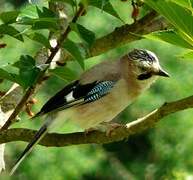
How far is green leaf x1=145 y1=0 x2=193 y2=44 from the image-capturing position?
1320 millimetres

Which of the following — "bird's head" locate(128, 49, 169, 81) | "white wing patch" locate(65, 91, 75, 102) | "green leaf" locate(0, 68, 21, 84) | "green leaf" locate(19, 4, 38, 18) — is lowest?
"bird's head" locate(128, 49, 169, 81)

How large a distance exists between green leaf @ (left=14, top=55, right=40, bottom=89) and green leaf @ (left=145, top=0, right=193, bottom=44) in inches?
20.4

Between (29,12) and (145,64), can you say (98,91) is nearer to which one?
(145,64)

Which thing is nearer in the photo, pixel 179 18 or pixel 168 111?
pixel 179 18

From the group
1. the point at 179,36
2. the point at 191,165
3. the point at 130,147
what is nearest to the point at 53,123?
the point at 179,36

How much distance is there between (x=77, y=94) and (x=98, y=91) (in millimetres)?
123

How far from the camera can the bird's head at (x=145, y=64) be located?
300 cm

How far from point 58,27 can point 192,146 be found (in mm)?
3178

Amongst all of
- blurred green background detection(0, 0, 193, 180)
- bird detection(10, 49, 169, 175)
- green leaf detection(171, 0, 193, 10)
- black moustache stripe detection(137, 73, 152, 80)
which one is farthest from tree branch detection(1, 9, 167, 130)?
blurred green background detection(0, 0, 193, 180)

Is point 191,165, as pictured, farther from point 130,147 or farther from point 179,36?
point 179,36

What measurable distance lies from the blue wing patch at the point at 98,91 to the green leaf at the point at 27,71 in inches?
41.8

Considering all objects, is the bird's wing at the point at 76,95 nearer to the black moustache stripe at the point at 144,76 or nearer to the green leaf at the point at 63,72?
the black moustache stripe at the point at 144,76

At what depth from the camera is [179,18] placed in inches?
52.2

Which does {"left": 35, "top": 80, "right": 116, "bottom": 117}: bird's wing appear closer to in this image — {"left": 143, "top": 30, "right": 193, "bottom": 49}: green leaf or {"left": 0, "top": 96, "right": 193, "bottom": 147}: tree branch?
{"left": 0, "top": 96, "right": 193, "bottom": 147}: tree branch
